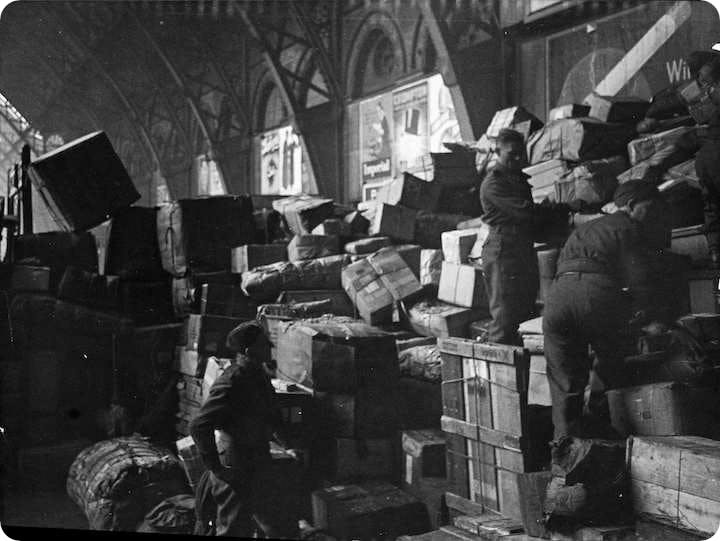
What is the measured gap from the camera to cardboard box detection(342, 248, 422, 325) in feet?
16.2

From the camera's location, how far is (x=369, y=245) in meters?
5.56

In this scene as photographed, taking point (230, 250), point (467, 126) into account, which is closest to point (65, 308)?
point (230, 250)

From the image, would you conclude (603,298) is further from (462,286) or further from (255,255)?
(255,255)

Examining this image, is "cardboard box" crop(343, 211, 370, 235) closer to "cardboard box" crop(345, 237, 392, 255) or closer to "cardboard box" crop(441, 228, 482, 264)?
"cardboard box" crop(345, 237, 392, 255)

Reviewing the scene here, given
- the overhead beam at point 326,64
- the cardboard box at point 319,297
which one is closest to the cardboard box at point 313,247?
the cardboard box at point 319,297

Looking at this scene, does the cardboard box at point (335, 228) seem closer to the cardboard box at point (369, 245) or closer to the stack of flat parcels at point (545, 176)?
the cardboard box at point (369, 245)

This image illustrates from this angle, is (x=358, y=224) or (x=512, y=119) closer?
(x=512, y=119)

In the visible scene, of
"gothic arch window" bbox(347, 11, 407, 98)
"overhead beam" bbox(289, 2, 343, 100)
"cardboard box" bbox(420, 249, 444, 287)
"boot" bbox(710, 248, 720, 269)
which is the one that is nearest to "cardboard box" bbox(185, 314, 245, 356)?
"cardboard box" bbox(420, 249, 444, 287)

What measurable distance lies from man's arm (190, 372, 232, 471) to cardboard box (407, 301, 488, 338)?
1.66 m

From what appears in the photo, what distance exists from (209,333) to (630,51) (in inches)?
173

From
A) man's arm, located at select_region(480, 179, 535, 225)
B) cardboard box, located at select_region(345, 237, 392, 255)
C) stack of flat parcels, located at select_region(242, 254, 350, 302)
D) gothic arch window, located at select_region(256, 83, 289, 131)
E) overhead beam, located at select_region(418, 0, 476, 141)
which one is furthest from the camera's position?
gothic arch window, located at select_region(256, 83, 289, 131)

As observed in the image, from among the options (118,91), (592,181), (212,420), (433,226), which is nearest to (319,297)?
(433,226)

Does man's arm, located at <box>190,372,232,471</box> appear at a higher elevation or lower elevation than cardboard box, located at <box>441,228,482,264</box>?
lower

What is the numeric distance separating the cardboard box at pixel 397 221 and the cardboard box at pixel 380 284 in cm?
49
